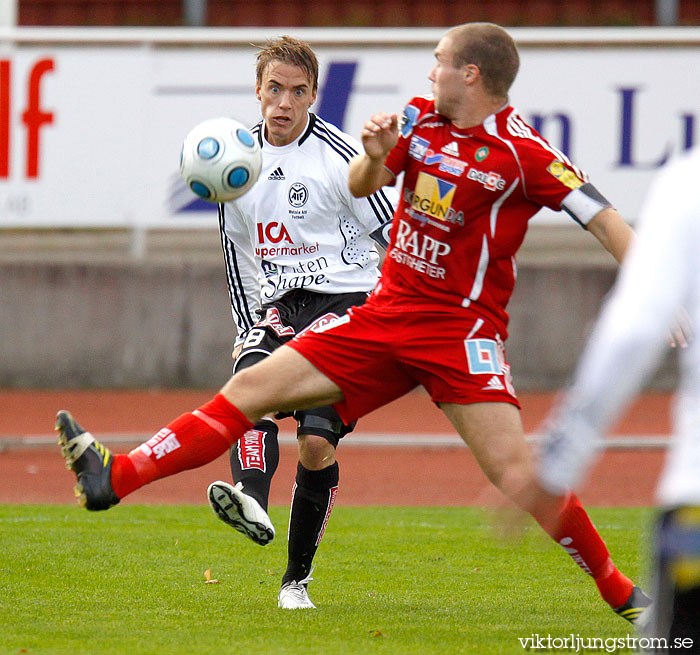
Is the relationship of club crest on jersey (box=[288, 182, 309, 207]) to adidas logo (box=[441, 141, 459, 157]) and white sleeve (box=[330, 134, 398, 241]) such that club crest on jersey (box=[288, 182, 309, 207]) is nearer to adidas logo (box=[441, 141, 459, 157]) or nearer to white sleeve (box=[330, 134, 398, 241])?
white sleeve (box=[330, 134, 398, 241])

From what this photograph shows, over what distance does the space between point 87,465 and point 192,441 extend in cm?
38

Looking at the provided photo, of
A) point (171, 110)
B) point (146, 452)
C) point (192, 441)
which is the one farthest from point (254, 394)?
point (171, 110)

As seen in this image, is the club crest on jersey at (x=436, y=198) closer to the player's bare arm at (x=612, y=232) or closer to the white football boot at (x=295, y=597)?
the player's bare arm at (x=612, y=232)

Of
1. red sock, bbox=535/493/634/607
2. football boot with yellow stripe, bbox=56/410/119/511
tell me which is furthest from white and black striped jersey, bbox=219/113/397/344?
red sock, bbox=535/493/634/607

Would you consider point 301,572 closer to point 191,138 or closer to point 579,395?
point 191,138

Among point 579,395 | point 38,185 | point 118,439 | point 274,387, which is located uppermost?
point 579,395

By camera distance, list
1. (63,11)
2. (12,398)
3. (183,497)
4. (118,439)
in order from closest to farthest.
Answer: (183,497)
(118,439)
(12,398)
(63,11)

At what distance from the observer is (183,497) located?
29.8 ft

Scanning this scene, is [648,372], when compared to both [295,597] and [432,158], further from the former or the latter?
[295,597]

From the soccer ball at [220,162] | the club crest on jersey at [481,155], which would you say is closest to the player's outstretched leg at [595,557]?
the club crest on jersey at [481,155]

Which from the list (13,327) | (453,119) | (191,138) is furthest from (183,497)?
(13,327)

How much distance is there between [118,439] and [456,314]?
262 inches

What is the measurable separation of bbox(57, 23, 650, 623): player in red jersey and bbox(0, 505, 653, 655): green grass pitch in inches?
27.9

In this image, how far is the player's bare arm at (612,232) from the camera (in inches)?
174
